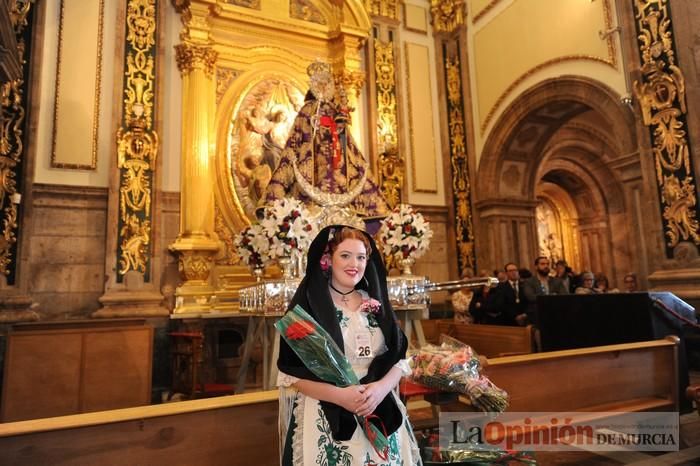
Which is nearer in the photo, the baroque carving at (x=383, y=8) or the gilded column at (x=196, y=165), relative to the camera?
the gilded column at (x=196, y=165)

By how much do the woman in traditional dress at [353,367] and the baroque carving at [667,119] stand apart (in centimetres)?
512

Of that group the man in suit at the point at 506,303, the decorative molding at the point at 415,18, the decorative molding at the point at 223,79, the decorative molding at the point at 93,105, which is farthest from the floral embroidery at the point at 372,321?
the decorative molding at the point at 415,18

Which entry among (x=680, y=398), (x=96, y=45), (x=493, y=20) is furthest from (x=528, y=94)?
(x=96, y=45)

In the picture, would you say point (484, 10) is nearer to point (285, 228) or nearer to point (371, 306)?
point (285, 228)

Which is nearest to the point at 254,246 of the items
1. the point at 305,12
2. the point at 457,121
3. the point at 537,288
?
the point at 537,288

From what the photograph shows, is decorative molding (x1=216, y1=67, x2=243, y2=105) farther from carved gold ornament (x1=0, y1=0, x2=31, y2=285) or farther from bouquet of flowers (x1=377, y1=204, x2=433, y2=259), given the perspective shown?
bouquet of flowers (x1=377, y1=204, x2=433, y2=259)

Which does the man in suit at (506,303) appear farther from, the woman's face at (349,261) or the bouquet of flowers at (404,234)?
the woman's face at (349,261)

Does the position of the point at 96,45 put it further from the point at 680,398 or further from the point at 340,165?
the point at 680,398

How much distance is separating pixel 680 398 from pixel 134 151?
673 centimetres

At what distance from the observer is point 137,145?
662cm

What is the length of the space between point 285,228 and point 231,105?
3896 millimetres

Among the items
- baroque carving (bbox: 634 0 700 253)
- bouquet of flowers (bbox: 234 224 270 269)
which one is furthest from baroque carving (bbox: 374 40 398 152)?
bouquet of flowers (bbox: 234 224 270 269)

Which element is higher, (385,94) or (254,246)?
(385,94)

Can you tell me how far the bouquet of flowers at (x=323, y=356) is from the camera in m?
1.67
